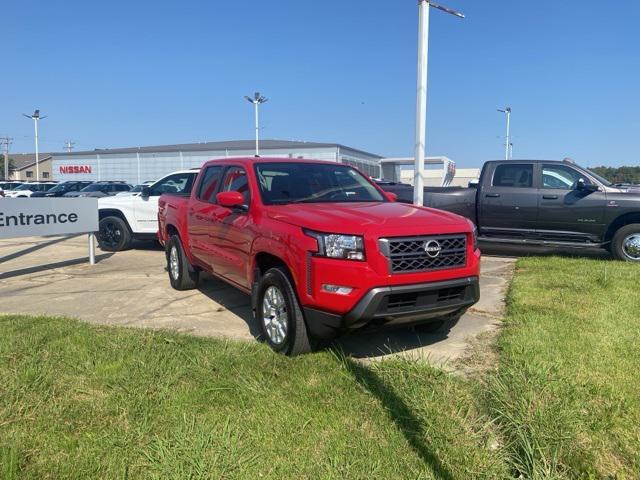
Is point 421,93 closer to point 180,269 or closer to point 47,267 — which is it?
point 180,269

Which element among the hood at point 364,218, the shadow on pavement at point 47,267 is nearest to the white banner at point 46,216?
the shadow on pavement at point 47,267

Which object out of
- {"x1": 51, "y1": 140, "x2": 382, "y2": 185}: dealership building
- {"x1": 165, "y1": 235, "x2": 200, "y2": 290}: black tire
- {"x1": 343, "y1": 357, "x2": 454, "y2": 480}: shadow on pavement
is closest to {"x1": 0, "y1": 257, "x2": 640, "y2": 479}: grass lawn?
{"x1": 343, "y1": 357, "x2": 454, "y2": 480}: shadow on pavement

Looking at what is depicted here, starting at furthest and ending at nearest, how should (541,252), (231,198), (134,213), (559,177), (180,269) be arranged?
1. (134,213)
2. (541,252)
3. (559,177)
4. (180,269)
5. (231,198)

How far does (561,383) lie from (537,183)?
6.57 meters

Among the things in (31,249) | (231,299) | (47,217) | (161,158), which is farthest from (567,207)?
(161,158)

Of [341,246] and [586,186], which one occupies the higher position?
[586,186]

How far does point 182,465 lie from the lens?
8.98ft

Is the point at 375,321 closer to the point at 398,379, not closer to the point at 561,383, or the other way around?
the point at 398,379

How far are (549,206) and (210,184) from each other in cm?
619

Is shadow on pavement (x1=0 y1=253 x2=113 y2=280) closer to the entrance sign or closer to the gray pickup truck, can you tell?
the entrance sign

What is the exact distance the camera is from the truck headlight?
3857mm

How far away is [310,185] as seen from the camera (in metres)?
5.17

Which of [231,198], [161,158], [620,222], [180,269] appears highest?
[161,158]

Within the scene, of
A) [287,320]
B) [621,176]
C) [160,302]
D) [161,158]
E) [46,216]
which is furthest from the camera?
[161,158]
